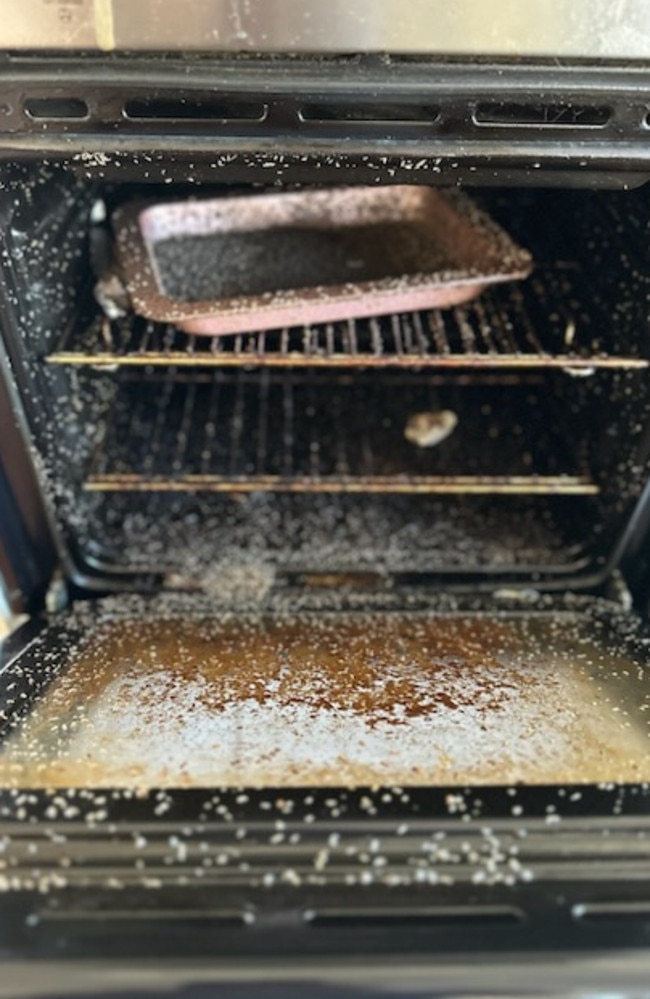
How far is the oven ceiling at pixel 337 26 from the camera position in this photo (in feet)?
2.21

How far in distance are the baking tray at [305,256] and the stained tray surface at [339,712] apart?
14.9 inches

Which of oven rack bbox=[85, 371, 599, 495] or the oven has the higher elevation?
the oven

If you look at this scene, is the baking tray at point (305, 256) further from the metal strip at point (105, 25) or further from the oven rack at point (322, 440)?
the metal strip at point (105, 25)

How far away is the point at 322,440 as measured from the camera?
1.37 m

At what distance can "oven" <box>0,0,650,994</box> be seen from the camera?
0.65 metres

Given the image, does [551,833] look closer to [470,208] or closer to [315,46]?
[315,46]

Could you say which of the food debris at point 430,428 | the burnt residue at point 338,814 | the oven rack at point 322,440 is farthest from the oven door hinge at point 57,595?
the food debris at point 430,428

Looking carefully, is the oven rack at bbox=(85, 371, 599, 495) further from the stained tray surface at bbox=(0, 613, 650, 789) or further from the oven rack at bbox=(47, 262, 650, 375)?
the stained tray surface at bbox=(0, 613, 650, 789)

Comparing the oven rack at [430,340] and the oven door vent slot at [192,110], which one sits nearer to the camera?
the oven door vent slot at [192,110]

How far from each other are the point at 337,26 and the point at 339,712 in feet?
1.88

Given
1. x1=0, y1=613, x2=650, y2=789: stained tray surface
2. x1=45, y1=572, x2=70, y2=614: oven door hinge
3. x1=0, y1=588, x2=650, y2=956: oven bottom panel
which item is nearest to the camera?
x1=0, y1=588, x2=650, y2=956: oven bottom panel

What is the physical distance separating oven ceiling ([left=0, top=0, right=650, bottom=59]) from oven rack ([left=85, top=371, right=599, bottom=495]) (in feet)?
1.85

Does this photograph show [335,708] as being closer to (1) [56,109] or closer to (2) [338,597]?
(2) [338,597]

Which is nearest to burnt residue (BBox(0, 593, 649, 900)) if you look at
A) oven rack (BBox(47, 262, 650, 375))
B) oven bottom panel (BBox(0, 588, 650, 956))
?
oven bottom panel (BBox(0, 588, 650, 956))
